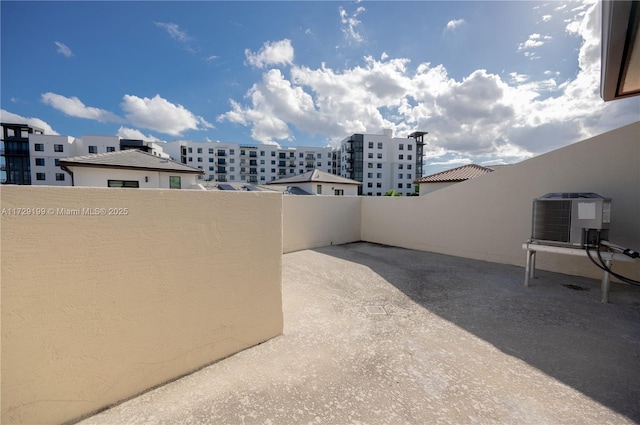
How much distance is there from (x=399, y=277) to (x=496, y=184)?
4.21m

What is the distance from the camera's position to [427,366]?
2.81 meters

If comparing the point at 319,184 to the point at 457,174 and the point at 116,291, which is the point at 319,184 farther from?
the point at 116,291

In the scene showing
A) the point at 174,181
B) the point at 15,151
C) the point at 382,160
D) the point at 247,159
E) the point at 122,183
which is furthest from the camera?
the point at 247,159

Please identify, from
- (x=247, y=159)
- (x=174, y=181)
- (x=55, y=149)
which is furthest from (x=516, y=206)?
(x=247, y=159)

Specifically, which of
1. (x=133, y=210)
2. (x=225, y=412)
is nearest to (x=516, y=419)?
(x=225, y=412)

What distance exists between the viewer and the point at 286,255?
→ 8.38 metres

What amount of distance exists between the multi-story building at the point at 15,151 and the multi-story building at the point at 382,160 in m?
53.2

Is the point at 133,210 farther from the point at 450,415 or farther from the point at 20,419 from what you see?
the point at 450,415

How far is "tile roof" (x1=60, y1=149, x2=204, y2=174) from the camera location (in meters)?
13.7

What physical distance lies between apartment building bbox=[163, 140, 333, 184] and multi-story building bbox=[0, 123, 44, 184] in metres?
20.9

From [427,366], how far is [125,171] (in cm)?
1806

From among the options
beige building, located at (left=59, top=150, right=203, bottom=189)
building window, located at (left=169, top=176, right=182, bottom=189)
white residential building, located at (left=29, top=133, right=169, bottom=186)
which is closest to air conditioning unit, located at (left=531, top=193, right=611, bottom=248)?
beige building, located at (left=59, top=150, right=203, bottom=189)

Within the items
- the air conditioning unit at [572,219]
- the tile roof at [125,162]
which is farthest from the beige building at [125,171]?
the air conditioning unit at [572,219]

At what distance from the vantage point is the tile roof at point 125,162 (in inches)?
539
